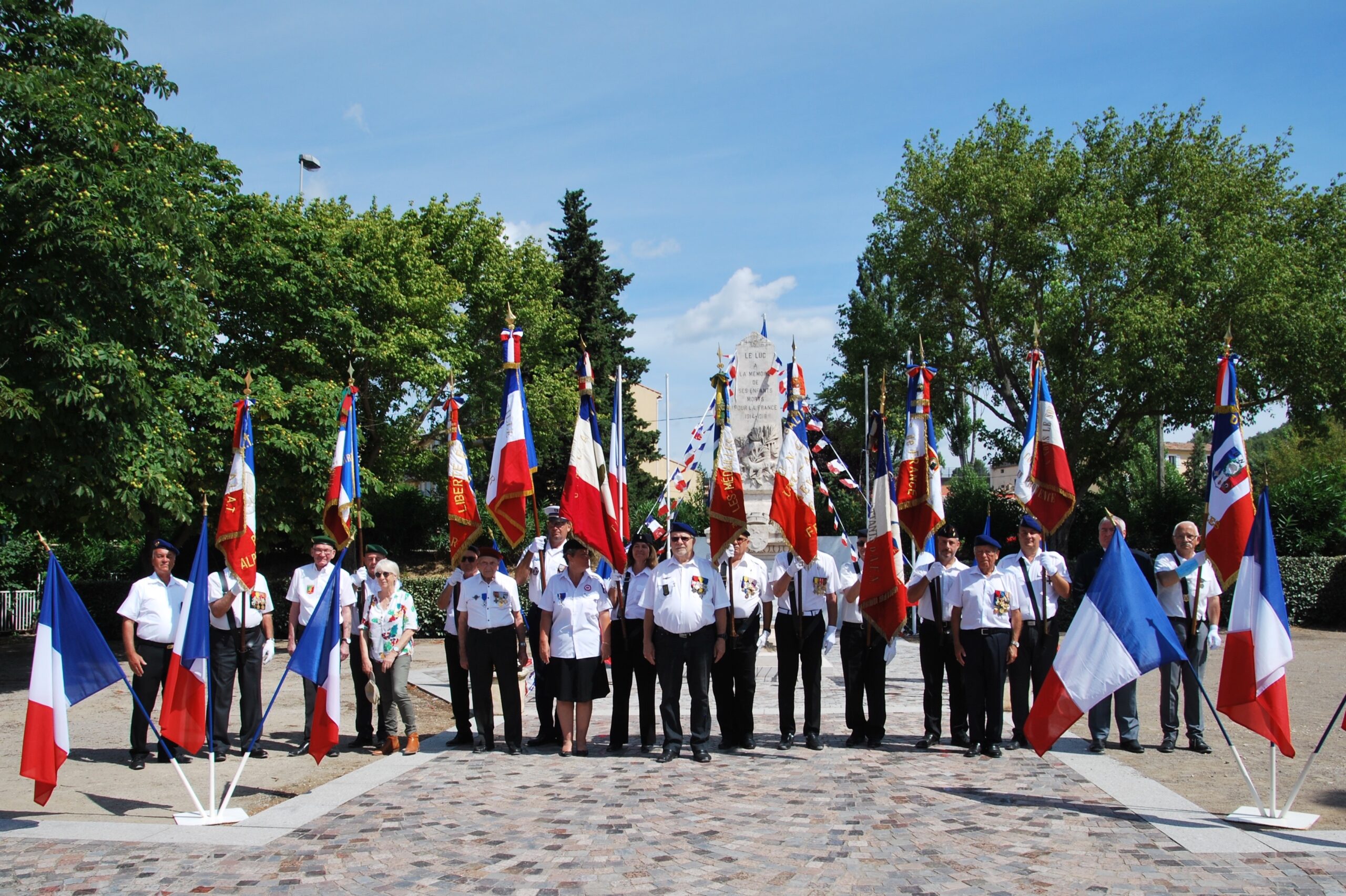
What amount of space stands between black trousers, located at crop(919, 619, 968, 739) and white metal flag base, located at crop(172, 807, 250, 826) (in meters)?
3.06

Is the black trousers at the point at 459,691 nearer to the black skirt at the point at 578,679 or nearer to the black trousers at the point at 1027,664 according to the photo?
the black skirt at the point at 578,679

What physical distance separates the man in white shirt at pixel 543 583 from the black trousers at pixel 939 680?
3.36 m

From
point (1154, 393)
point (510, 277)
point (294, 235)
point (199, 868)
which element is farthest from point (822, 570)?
point (510, 277)

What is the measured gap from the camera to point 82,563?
29.2 m

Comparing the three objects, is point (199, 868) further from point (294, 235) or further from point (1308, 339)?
point (1308, 339)

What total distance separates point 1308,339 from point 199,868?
92.9ft

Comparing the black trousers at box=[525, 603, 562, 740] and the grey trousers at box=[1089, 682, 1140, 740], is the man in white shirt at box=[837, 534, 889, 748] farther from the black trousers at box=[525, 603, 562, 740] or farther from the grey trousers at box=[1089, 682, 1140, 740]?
the black trousers at box=[525, 603, 562, 740]

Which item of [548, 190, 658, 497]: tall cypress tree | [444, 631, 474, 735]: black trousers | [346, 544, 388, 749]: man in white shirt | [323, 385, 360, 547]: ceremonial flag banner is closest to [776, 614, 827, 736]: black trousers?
[444, 631, 474, 735]: black trousers

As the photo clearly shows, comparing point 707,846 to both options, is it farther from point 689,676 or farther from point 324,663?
point 324,663

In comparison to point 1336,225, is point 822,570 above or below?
below

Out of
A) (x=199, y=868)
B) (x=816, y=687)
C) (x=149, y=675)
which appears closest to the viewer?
(x=199, y=868)

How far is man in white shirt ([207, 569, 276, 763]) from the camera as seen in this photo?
340 inches

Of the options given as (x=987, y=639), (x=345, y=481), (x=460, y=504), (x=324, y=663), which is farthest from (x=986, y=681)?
(x=345, y=481)

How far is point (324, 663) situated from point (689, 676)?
3028 mm
